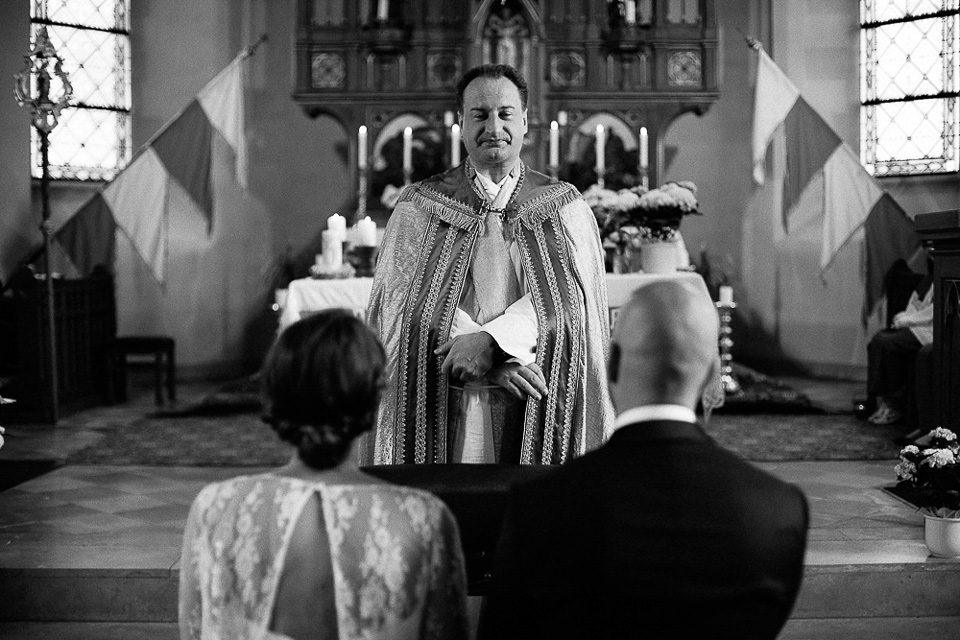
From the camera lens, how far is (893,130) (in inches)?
384

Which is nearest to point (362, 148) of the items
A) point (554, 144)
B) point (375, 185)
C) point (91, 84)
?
point (375, 185)

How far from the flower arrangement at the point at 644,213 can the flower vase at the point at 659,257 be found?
0.04 m

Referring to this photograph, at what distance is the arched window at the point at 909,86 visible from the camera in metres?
9.35

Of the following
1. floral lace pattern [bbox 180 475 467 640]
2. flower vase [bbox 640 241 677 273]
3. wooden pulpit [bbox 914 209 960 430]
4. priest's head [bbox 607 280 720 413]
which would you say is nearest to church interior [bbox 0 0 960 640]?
wooden pulpit [bbox 914 209 960 430]

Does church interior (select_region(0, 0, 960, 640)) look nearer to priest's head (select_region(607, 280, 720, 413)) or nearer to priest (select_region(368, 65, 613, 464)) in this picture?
priest (select_region(368, 65, 613, 464))

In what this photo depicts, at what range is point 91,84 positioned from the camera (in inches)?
388

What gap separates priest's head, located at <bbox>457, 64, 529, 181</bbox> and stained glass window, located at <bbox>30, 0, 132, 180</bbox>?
7.38m

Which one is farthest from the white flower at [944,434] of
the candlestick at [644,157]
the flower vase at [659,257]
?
the candlestick at [644,157]

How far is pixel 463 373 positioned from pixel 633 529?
122 centimetres

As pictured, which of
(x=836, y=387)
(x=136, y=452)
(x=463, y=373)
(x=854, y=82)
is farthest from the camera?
(x=854, y=82)

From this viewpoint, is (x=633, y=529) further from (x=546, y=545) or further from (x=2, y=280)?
(x=2, y=280)

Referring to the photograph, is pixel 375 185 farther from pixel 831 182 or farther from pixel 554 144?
pixel 831 182

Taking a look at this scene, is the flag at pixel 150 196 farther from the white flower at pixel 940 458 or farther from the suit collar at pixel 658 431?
the suit collar at pixel 658 431

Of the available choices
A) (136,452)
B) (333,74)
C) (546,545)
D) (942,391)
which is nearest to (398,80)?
(333,74)
